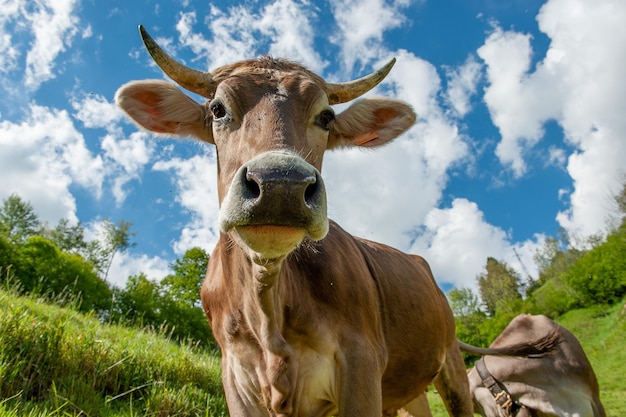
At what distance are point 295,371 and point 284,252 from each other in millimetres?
1231

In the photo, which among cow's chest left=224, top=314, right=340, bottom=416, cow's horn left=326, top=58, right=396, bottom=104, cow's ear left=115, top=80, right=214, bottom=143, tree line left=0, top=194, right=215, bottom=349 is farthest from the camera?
tree line left=0, top=194, right=215, bottom=349

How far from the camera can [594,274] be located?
114 ft

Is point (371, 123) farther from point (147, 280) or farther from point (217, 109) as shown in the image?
point (147, 280)

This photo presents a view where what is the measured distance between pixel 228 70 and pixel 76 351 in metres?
4.36

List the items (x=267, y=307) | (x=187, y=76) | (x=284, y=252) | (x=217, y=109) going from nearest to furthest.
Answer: (x=284, y=252) < (x=267, y=307) < (x=217, y=109) < (x=187, y=76)

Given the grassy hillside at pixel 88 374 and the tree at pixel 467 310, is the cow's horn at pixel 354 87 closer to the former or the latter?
the grassy hillside at pixel 88 374

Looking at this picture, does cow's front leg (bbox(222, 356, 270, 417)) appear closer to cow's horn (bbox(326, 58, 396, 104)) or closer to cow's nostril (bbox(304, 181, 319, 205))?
cow's nostril (bbox(304, 181, 319, 205))

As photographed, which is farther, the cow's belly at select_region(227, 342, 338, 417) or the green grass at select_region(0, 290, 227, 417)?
the green grass at select_region(0, 290, 227, 417)

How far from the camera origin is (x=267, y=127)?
9.34 feet

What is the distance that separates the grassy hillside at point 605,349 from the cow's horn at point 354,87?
32.9 ft

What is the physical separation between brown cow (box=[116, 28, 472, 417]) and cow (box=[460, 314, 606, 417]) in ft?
17.4

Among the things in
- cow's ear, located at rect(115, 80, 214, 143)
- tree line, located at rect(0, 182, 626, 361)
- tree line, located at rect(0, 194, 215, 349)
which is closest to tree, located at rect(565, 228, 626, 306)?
tree line, located at rect(0, 182, 626, 361)

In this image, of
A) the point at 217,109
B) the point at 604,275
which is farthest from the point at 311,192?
the point at 604,275

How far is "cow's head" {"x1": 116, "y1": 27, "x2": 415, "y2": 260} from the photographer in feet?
7.35
